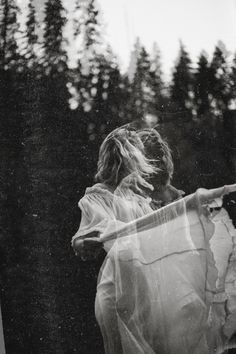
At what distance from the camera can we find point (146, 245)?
1.77m

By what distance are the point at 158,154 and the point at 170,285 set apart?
0.47m

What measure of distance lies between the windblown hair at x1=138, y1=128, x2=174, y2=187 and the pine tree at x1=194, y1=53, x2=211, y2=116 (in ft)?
0.59

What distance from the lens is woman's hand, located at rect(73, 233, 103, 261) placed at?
5.98 feet

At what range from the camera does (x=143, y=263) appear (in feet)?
5.76

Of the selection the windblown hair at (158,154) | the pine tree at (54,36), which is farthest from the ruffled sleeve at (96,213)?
the pine tree at (54,36)

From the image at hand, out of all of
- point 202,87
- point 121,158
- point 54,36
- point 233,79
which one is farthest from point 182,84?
point 54,36

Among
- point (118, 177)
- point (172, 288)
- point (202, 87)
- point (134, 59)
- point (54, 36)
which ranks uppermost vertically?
point (54, 36)

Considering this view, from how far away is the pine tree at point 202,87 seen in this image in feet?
6.33

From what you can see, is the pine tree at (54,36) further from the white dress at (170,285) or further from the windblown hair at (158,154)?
the white dress at (170,285)

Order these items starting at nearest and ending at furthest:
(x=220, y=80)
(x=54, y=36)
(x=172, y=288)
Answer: (x=172, y=288), (x=220, y=80), (x=54, y=36)

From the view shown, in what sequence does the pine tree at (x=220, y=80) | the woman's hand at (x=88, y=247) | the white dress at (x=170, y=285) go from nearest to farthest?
the white dress at (x=170, y=285), the woman's hand at (x=88, y=247), the pine tree at (x=220, y=80)

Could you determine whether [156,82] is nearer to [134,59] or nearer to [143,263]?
[134,59]

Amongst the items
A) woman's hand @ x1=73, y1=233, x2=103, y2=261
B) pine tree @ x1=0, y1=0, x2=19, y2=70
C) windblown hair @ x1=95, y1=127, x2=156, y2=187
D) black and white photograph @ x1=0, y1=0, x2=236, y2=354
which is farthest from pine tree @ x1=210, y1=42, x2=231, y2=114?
pine tree @ x1=0, y1=0, x2=19, y2=70

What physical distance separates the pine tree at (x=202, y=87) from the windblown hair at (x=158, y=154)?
0.18 m
